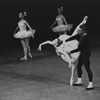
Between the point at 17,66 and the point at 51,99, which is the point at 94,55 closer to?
the point at 17,66

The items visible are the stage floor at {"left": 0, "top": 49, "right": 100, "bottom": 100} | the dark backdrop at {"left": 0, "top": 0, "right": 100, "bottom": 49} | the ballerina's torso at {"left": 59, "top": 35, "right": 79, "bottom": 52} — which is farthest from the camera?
the dark backdrop at {"left": 0, "top": 0, "right": 100, "bottom": 49}

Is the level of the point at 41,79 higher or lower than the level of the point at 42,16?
lower

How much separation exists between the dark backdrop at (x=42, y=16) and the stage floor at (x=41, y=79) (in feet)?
13.9

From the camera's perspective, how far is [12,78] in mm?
14367

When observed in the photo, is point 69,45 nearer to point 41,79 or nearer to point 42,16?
point 41,79

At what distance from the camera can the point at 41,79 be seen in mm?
14156

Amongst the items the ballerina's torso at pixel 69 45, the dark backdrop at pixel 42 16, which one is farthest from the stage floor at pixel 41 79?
the dark backdrop at pixel 42 16

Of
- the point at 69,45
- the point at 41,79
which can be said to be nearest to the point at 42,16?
the point at 41,79

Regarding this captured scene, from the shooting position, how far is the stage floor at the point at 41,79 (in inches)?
479

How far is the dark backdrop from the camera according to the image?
2372cm

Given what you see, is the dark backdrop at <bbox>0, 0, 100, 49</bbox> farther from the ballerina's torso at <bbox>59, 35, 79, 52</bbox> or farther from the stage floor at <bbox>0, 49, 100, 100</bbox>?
the ballerina's torso at <bbox>59, 35, 79, 52</bbox>

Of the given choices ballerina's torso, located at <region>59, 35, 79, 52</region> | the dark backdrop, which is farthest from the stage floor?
the dark backdrop

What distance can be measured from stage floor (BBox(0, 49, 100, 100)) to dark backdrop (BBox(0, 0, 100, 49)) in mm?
4234

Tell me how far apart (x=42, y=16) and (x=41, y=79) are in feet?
63.0
